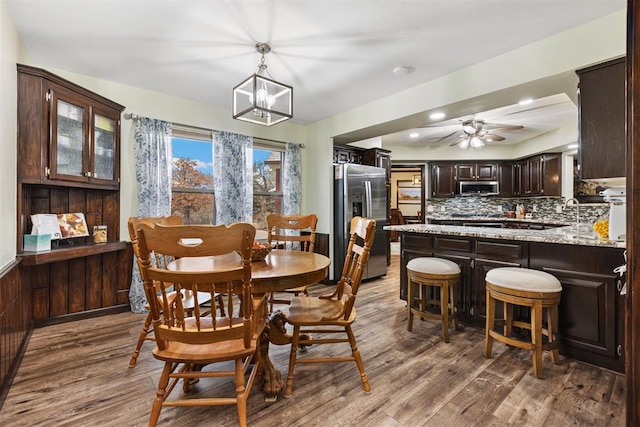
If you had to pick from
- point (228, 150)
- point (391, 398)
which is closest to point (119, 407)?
point (391, 398)

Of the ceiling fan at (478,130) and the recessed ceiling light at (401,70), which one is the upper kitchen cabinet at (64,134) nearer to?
the recessed ceiling light at (401,70)

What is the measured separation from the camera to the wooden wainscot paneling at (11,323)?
6.11 feet

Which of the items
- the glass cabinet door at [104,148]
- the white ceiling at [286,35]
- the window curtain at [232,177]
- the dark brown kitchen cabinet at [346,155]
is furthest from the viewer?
the dark brown kitchen cabinet at [346,155]

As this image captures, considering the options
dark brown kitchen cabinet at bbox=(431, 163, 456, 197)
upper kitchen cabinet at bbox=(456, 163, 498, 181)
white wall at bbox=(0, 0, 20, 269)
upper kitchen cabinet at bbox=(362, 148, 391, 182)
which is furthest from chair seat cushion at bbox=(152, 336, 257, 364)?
upper kitchen cabinet at bbox=(456, 163, 498, 181)

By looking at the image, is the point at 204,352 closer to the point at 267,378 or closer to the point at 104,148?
the point at 267,378

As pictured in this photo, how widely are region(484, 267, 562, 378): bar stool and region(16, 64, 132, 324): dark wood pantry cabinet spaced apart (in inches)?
142

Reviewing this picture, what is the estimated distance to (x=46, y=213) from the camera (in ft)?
9.63

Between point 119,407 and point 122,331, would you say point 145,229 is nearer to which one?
point 119,407

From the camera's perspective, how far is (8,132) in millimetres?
2158

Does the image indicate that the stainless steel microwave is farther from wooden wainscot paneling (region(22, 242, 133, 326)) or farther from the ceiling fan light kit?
wooden wainscot paneling (region(22, 242, 133, 326))

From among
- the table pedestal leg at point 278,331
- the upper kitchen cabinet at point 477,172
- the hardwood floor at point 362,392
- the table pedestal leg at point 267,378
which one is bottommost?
the hardwood floor at point 362,392

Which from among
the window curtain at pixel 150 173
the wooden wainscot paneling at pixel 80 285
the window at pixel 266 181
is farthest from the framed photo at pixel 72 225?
the window at pixel 266 181

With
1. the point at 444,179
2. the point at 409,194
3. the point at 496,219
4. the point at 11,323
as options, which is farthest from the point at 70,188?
the point at 409,194

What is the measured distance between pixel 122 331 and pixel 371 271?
10.8ft
